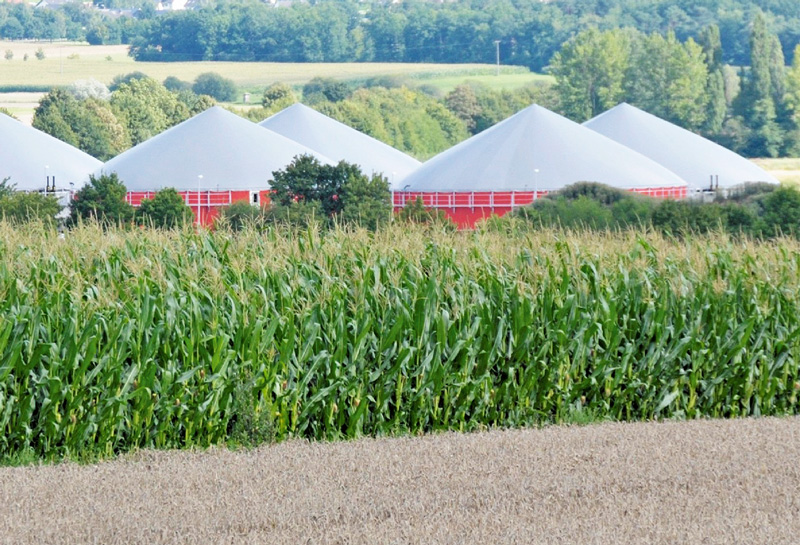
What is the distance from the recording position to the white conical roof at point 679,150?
211 feet

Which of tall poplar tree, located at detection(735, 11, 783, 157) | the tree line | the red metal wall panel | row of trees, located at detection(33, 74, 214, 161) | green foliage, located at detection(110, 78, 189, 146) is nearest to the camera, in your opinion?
the red metal wall panel

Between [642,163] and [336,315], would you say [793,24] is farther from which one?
[336,315]

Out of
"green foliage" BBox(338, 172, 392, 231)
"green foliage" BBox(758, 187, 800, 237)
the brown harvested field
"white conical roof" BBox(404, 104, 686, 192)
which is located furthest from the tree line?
the brown harvested field

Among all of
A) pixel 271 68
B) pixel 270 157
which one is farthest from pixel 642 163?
pixel 271 68

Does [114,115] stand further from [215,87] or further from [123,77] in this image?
[123,77]

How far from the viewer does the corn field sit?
8.48 meters

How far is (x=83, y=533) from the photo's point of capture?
5336mm

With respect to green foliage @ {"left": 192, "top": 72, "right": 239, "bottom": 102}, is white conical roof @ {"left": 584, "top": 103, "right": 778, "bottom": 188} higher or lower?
lower

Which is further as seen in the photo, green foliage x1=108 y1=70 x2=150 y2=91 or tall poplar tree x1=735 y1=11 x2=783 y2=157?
green foliage x1=108 y1=70 x2=150 y2=91

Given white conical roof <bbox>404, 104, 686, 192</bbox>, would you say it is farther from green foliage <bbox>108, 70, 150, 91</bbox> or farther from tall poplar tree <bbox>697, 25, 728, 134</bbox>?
green foliage <bbox>108, 70, 150, 91</bbox>

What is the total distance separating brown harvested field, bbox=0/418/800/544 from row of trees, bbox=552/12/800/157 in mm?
103189

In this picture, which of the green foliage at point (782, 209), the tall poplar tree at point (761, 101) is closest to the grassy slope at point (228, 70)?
the tall poplar tree at point (761, 101)

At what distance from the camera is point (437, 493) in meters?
5.94

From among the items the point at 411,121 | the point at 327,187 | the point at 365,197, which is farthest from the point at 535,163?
the point at 411,121
